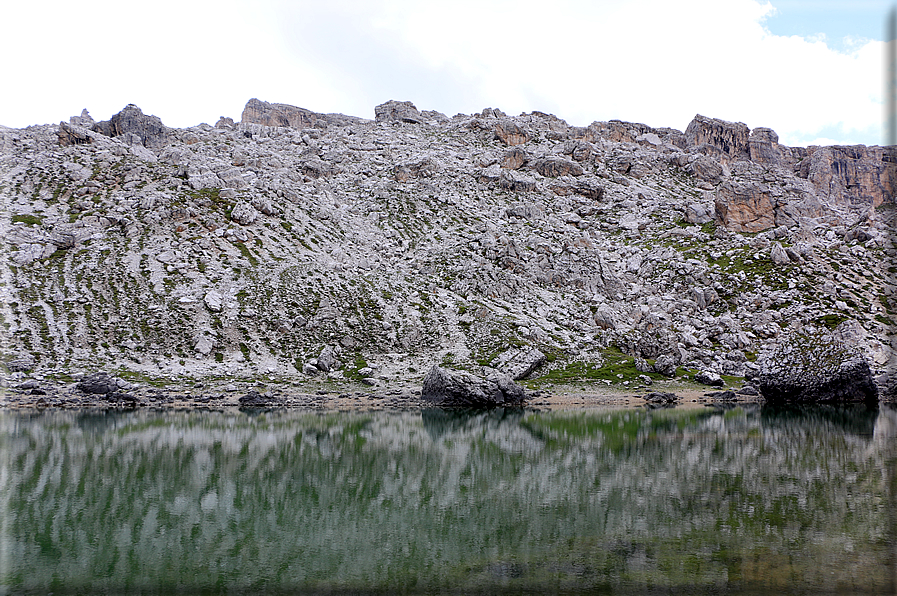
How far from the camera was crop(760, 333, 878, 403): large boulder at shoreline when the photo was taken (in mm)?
62438

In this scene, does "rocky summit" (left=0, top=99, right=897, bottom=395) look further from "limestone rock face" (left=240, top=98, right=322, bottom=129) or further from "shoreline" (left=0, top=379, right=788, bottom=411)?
"limestone rock face" (left=240, top=98, right=322, bottom=129)

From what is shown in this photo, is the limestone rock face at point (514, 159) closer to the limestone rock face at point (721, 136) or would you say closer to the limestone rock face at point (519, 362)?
the limestone rock face at point (721, 136)

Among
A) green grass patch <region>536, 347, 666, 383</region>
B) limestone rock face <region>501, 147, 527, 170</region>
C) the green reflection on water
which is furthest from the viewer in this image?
limestone rock face <region>501, 147, 527, 170</region>

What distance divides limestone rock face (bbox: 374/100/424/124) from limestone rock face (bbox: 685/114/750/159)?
297 ft

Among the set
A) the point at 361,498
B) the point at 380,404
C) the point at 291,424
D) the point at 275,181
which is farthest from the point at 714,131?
the point at 361,498

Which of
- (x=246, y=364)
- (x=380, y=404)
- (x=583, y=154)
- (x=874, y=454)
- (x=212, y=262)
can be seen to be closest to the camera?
(x=874, y=454)

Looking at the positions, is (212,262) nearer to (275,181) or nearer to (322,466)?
(275,181)

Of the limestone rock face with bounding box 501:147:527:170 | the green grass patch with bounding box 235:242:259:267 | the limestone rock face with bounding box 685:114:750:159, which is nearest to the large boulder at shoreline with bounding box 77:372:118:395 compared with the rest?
the green grass patch with bounding box 235:242:259:267

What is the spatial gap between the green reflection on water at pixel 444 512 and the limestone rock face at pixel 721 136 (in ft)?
502

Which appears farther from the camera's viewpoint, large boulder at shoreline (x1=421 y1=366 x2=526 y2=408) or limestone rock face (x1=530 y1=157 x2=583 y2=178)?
limestone rock face (x1=530 y1=157 x2=583 y2=178)

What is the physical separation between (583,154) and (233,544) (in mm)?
137762

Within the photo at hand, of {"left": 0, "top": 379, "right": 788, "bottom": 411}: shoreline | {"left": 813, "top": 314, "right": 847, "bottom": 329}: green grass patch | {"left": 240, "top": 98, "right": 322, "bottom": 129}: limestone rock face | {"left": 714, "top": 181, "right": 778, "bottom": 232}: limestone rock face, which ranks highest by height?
{"left": 240, "top": 98, "right": 322, "bottom": 129}: limestone rock face

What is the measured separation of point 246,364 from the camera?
69.3m

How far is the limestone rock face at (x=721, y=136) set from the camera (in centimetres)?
16850
